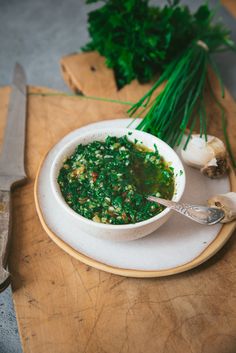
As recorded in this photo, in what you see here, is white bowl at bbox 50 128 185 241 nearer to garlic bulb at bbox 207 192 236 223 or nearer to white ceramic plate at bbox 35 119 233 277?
white ceramic plate at bbox 35 119 233 277

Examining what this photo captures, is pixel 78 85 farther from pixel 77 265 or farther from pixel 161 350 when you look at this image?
pixel 161 350

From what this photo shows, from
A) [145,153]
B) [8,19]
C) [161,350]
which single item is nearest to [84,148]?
[145,153]

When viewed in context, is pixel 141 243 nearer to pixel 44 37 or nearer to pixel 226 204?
pixel 226 204

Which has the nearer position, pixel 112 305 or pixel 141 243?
pixel 112 305

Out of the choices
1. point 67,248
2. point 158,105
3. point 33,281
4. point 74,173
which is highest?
point 158,105

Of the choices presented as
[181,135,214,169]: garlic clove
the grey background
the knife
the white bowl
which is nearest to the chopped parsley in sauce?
the white bowl

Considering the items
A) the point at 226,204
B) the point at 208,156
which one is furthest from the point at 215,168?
the point at 226,204
